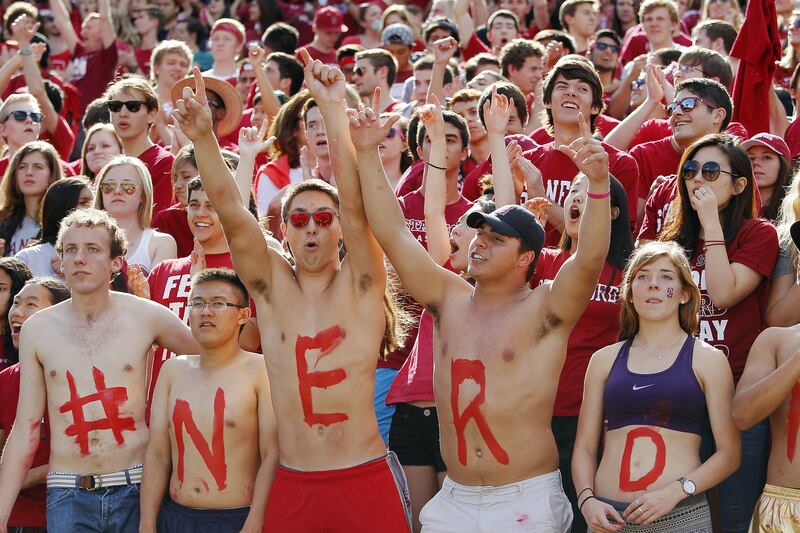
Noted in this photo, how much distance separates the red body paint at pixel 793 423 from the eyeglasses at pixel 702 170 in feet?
3.91

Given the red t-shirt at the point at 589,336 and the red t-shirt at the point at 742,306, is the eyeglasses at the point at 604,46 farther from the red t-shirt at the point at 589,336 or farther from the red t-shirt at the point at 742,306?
the red t-shirt at the point at 589,336

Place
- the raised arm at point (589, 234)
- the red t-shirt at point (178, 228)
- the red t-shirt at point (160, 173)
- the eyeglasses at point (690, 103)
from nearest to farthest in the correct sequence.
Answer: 1. the raised arm at point (589, 234)
2. the eyeglasses at point (690, 103)
3. the red t-shirt at point (178, 228)
4. the red t-shirt at point (160, 173)

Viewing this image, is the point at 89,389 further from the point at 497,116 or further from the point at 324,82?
the point at 497,116

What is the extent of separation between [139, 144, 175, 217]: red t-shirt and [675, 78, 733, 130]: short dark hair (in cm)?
323

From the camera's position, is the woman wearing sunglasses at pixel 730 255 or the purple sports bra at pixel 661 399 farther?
the woman wearing sunglasses at pixel 730 255

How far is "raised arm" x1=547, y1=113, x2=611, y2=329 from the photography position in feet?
14.9

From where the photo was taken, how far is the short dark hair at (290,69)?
33.7 ft

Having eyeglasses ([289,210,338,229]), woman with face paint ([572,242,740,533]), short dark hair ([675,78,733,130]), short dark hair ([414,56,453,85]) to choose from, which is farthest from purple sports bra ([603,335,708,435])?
short dark hair ([414,56,453,85])

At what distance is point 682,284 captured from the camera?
5152 millimetres

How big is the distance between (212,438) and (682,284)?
2099mm

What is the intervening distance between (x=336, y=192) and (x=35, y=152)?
314 cm

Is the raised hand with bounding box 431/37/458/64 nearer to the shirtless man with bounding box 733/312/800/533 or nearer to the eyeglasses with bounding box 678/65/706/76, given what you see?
the eyeglasses with bounding box 678/65/706/76

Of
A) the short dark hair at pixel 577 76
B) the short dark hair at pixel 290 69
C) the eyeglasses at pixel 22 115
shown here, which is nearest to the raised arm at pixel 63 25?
the short dark hair at pixel 290 69

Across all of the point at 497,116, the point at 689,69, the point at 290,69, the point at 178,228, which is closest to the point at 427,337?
the point at 497,116
